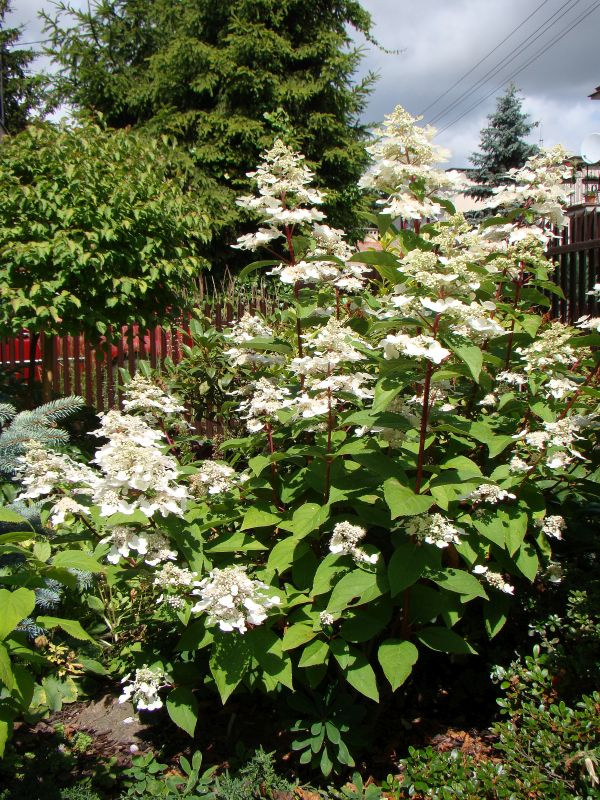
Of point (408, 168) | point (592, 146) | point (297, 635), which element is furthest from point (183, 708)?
point (592, 146)

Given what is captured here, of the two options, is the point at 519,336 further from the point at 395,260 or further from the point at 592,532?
the point at 592,532

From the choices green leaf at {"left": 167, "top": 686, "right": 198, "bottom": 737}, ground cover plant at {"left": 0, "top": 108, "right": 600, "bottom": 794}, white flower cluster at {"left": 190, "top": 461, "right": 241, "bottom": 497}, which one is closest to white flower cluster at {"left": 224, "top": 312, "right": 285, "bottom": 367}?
ground cover plant at {"left": 0, "top": 108, "right": 600, "bottom": 794}

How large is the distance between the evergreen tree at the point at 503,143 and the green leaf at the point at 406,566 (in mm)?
20693

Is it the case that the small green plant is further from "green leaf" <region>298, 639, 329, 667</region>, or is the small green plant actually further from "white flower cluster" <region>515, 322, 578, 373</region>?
"white flower cluster" <region>515, 322, 578, 373</region>

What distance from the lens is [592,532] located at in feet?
8.16

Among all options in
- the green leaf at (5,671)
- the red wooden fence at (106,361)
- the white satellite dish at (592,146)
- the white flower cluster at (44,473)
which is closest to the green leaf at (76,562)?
the green leaf at (5,671)

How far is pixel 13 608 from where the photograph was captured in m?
1.44

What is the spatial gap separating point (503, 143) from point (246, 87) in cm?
1227

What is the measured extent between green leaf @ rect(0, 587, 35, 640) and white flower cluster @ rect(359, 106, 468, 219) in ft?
5.22

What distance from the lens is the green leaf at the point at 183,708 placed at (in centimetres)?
206

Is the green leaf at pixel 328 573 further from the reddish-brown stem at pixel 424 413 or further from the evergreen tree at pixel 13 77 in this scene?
the evergreen tree at pixel 13 77

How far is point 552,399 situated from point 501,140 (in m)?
21.5

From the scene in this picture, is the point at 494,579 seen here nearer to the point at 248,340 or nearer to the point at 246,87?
the point at 248,340

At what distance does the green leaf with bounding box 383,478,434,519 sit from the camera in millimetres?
1716
